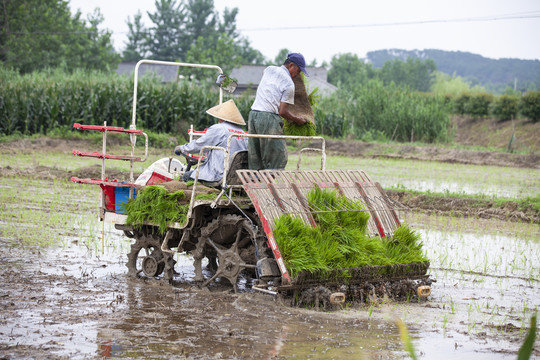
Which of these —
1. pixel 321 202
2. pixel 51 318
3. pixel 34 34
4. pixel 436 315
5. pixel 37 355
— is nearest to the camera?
pixel 37 355

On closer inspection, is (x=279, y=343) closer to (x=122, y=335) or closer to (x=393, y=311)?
(x=122, y=335)

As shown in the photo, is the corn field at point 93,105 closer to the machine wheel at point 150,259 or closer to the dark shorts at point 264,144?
the machine wheel at point 150,259

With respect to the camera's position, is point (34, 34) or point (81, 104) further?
point (34, 34)

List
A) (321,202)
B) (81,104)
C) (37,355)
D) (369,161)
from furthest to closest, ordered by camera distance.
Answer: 1. (81,104)
2. (369,161)
3. (321,202)
4. (37,355)

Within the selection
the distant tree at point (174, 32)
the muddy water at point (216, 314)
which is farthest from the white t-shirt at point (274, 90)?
the distant tree at point (174, 32)

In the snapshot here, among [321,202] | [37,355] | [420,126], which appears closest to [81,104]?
[420,126]

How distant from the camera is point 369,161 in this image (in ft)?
87.4

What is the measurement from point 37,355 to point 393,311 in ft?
11.9

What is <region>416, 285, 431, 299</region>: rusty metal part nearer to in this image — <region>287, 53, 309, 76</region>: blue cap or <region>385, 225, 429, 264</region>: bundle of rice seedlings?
<region>385, 225, 429, 264</region>: bundle of rice seedlings

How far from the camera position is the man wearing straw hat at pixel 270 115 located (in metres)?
8.22

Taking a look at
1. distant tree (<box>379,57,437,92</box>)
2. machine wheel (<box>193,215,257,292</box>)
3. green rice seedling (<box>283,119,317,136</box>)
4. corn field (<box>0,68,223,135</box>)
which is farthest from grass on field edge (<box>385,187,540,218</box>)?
distant tree (<box>379,57,437,92</box>)

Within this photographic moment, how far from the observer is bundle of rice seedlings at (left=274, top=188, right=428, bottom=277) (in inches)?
278

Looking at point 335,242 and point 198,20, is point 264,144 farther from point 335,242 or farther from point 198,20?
point 198,20

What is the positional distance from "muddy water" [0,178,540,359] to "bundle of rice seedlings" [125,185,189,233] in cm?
77
